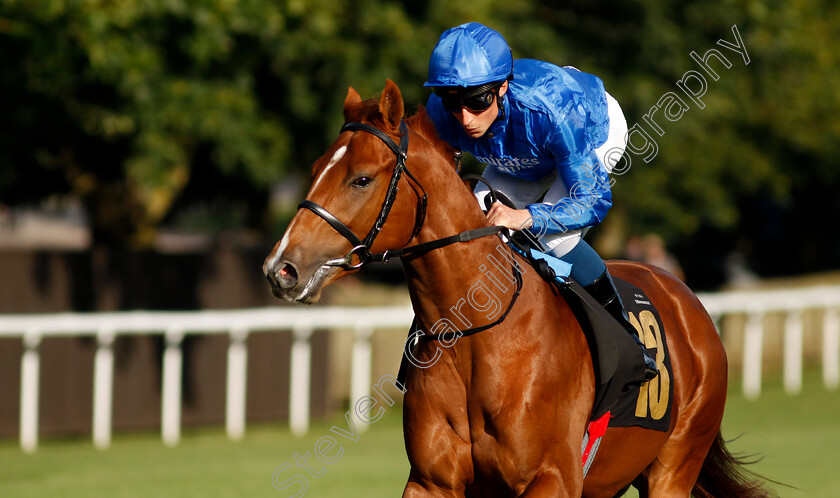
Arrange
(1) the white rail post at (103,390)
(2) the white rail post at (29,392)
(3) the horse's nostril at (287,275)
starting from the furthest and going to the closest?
(1) the white rail post at (103,390) < (2) the white rail post at (29,392) < (3) the horse's nostril at (287,275)

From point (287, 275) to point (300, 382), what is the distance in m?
6.75

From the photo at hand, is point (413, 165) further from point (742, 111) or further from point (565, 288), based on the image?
point (742, 111)

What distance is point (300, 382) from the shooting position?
944 cm

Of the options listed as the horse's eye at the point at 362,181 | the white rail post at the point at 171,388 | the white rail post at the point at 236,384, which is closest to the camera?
the horse's eye at the point at 362,181

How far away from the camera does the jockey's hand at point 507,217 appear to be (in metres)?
3.39

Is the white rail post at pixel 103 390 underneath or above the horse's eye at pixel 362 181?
underneath

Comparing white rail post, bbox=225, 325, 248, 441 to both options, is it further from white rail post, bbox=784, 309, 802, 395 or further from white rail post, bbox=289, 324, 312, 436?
white rail post, bbox=784, 309, 802, 395

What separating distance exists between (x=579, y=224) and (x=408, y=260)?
68cm

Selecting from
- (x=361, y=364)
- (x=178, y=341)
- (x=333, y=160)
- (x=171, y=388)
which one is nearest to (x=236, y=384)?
(x=171, y=388)

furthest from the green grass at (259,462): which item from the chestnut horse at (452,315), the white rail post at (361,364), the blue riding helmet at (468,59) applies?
the blue riding helmet at (468,59)

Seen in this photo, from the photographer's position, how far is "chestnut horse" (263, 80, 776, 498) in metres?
2.99

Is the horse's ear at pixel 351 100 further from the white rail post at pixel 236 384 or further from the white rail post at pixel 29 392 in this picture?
the white rail post at pixel 236 384

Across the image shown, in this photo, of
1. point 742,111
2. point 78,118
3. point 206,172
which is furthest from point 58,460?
point 742,111

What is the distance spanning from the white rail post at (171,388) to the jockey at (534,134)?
5242mm
